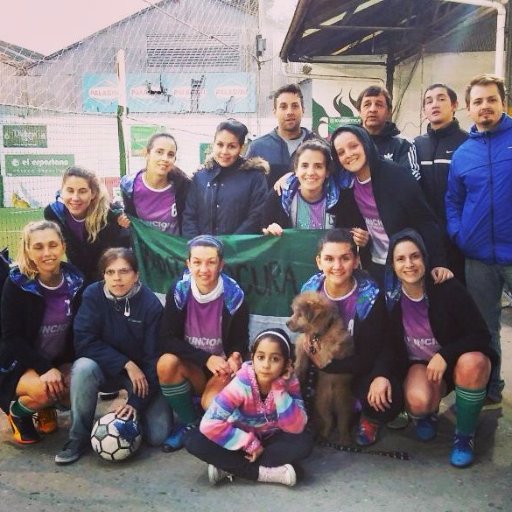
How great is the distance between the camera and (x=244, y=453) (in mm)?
2945

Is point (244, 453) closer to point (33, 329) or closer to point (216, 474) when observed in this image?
point (216, 474)

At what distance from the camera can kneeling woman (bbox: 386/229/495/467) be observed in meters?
3.09

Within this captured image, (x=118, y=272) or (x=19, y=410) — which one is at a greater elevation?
(x=118, y=272)

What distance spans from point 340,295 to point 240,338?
0.65 metres

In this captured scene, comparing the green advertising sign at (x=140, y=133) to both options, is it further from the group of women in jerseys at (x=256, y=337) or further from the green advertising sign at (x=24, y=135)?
the group of women in jerseys at (x=256, y=337)

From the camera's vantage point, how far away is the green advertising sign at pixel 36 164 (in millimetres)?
13555

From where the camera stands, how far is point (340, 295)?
3330mm

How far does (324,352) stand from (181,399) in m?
0.86

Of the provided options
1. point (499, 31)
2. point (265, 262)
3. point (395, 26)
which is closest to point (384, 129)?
point (265, 262)

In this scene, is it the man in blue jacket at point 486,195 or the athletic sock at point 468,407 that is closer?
the athletic sock at point 468,407

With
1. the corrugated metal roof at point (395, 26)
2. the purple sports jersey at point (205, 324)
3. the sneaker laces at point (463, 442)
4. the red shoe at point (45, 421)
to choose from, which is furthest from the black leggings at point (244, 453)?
the corrugated metal roof at point (395, 26)

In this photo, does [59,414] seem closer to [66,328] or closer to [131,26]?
[66,328]

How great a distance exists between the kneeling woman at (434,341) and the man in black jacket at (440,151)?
733 millimetres

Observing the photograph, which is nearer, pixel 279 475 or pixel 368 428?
pixel 279 475
